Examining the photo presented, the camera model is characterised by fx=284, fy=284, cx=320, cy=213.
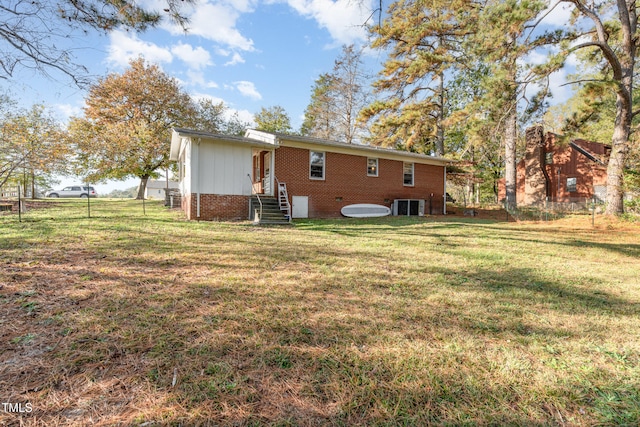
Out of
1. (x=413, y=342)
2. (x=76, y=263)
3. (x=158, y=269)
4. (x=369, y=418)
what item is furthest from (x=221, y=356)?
(x=76, y=263)

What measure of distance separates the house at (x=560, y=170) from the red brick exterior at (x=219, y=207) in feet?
74.3

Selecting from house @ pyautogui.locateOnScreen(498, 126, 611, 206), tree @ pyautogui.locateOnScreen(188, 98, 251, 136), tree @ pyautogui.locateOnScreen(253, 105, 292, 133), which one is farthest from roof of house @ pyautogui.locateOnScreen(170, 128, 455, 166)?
tree @ pyautogui.locateOnScreen(253, 105, 292, 133)

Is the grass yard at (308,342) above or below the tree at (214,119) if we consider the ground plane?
below

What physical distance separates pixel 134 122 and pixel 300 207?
53.0 ft

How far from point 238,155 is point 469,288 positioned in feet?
30.8

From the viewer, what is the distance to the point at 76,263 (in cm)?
413

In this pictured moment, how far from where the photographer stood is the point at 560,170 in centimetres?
2430

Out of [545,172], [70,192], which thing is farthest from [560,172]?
[70,192]

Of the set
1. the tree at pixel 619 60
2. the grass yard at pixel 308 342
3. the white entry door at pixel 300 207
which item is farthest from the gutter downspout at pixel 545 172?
the grass yard at pixel 308 342

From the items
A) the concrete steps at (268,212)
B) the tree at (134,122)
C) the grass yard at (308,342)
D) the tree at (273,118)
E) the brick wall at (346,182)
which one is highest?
the tree at (273,118)

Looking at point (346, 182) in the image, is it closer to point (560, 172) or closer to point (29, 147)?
point (29, 147)

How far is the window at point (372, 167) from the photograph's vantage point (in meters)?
14.2

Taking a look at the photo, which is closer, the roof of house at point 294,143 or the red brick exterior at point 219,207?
the red brick exterior at point 219,207

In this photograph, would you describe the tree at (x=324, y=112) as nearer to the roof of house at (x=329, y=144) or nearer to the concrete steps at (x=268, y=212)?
the roof of house at (x=329, y=144)
